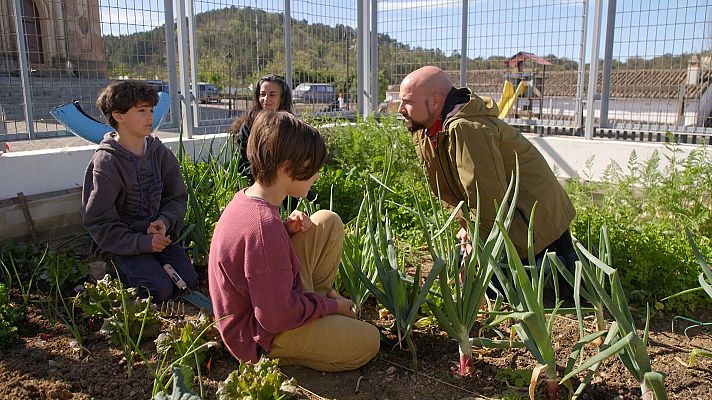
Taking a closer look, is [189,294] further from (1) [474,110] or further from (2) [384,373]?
(1) [474,110]

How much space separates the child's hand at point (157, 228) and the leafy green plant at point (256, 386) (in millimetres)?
1520

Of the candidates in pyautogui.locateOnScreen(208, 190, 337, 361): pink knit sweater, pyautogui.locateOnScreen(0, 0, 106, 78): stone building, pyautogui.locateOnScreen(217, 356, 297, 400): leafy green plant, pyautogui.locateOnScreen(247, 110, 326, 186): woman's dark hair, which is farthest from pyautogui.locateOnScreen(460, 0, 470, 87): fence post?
pyautogui.locateOnScreen(217, 356, 297, 400): leafy green plant

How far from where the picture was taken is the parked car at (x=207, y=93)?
17.7 ft

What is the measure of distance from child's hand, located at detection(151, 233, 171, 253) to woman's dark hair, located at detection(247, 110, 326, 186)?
1.21 metres

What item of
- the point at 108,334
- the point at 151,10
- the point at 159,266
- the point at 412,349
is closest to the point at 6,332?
the point at 108,334

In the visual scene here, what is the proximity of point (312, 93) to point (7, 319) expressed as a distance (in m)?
4.27

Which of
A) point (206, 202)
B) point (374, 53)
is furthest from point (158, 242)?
point (374, 53)

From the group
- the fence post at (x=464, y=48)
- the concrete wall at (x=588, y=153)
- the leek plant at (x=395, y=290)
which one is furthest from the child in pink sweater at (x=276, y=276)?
the fence post at (x=464, y=48)

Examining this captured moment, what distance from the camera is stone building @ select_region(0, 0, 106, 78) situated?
163 inches

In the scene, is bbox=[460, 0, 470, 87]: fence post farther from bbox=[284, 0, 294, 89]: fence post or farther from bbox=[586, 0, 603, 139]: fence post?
bbox=[284, 0, 294, 89]: fence post

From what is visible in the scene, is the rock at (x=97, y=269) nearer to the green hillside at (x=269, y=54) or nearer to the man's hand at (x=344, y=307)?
the man's hand at (x=344, y=307)

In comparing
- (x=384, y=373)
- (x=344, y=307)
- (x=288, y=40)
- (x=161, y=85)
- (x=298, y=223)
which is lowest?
(x=384, y=373)

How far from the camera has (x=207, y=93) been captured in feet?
17.9

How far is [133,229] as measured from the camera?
3289 mm
